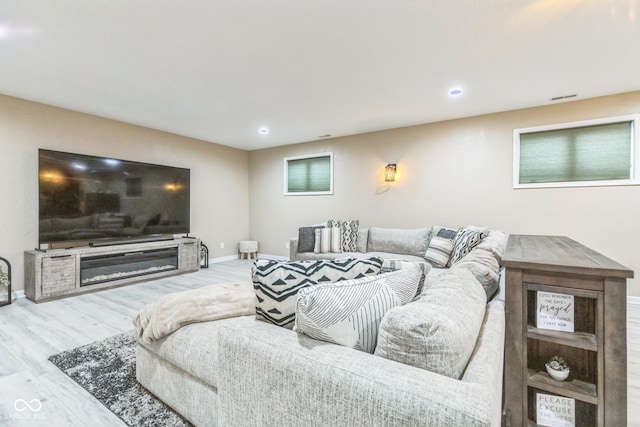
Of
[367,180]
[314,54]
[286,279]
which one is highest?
[314,54]

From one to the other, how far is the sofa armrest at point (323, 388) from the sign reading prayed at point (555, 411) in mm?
924

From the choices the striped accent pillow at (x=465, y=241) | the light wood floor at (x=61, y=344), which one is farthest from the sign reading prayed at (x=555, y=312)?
the striped accent pillow at (x=465, y=241)

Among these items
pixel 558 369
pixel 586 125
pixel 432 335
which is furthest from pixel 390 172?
pixel 432 335

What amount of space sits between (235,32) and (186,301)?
6.55 ft

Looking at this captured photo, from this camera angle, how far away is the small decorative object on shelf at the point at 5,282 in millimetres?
3385

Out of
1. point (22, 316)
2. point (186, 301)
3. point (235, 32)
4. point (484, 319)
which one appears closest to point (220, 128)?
point (235, 32)

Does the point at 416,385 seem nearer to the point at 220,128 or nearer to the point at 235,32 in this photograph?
the point at 235,32

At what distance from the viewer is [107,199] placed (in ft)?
14.0

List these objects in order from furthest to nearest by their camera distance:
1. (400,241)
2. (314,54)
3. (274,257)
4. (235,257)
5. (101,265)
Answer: (235,257)
(274,257)
(400,241)
(101,265)
(314,54)

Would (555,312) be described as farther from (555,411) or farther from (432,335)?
(432,335)

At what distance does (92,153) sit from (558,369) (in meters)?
5.50

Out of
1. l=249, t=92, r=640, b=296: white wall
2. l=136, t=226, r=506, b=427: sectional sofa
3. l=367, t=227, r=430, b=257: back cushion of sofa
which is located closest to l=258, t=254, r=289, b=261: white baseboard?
l=249, t=92, r=640, b=296: white wall

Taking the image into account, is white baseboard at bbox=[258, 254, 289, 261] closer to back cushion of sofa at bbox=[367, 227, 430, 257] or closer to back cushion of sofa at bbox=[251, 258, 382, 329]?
back cushion of sofa at bbox=[367, 227, 430, 257]

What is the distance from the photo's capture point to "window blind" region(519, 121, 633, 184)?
3.54m
